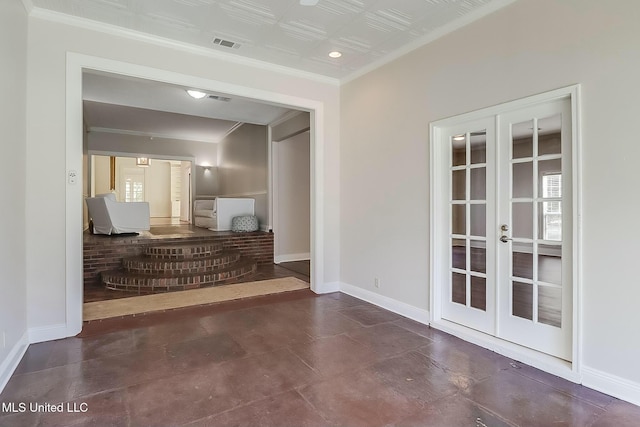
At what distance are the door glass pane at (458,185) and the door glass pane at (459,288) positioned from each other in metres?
0.77

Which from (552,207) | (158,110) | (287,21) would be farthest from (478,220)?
(158,110)

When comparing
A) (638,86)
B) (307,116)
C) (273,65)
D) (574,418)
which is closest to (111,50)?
(273,65)

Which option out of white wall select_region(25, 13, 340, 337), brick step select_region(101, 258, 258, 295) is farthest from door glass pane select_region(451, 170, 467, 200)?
brick step select_region(101, 258, 258, 295)

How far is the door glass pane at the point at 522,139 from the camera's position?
268 centimetres

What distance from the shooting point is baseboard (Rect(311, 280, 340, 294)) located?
15.2ft

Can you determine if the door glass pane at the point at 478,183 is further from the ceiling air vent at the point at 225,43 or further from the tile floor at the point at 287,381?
the ceiling air vent at the point at 225,43

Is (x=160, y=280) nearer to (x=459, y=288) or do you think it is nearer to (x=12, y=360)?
(x=12, y=360)

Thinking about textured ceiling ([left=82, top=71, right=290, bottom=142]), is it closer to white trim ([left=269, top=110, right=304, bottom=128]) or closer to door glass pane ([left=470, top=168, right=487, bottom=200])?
white trim ([left=269, top=110, right=304, bottom=128])

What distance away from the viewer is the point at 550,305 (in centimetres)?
260

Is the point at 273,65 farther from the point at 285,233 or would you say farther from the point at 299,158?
the point at 285,233

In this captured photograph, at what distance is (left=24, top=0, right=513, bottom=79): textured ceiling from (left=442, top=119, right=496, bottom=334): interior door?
1042 millimetres

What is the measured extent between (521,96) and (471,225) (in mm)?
1177

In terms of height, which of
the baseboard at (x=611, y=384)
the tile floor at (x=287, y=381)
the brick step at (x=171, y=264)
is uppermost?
the brick step at (x=171, y=264)

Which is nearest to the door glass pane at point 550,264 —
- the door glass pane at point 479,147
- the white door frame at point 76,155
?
the door glass pane at point 479,147
